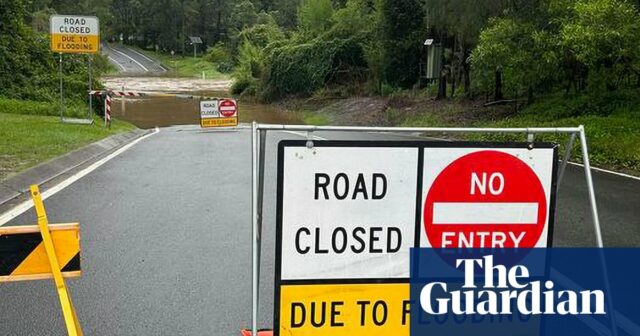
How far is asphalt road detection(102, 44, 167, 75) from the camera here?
9350 cm

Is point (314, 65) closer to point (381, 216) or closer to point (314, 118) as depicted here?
point (314, 118)

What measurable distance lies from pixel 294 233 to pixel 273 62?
1650 inches

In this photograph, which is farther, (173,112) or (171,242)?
(173,112)

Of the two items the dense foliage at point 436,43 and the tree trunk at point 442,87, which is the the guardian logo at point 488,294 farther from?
the tree trunk at point 442,87

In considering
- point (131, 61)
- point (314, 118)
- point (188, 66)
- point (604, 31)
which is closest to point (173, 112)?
point (314, 118)

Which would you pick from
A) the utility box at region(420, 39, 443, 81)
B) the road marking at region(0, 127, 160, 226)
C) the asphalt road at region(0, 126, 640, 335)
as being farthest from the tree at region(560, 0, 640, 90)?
the utility box at region(420, 39, 443, 81)

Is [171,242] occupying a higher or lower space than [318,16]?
lower

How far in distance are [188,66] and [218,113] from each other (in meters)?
79.9

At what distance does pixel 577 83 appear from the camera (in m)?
23.5

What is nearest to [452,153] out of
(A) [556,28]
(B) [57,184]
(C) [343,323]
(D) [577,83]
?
(C) [343,323]

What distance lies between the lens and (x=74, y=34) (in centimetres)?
2025

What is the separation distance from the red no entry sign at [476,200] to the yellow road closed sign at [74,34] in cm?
1874

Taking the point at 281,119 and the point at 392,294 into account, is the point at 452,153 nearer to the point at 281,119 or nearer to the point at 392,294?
the point at 392,294

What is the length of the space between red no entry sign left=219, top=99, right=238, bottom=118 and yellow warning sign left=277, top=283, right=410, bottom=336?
844 inches
